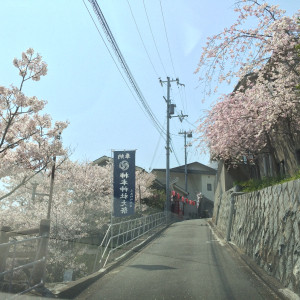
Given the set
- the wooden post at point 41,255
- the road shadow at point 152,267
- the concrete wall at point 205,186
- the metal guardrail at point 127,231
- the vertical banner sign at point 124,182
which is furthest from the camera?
the concrete wall at point 205,186

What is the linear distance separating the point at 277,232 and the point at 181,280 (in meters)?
2.42

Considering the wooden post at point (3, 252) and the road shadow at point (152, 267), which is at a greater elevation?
the wooden post at point (3, 252)

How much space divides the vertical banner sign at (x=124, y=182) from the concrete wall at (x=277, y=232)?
4.55 m

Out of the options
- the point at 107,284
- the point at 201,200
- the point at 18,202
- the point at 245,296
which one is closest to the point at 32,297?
the point at 107,284

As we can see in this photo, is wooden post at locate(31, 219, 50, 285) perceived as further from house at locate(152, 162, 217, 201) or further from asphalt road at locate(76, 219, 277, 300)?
house at locate(152, 162, 217, 201)

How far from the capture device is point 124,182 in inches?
480

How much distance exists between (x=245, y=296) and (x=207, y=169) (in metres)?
45.6

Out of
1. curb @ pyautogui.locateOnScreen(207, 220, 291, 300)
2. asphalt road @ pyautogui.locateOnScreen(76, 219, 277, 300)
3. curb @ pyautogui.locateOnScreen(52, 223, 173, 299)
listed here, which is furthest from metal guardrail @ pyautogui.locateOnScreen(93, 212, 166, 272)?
curb @ pyautogui.locateOnScreen(207, 220, 291, 300)

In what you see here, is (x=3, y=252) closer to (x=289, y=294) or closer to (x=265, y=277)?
(x=289, y=294)

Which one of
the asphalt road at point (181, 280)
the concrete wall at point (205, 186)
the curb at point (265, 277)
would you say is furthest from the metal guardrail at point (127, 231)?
the concrete wall at point (205, 186)

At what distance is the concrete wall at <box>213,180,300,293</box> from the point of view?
5.90 m

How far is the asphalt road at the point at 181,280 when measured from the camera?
5867 mm

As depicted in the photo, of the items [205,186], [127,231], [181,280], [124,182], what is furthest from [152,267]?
[205,186]

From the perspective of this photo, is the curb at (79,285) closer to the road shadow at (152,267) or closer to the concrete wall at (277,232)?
the road shadow at (152,267)
